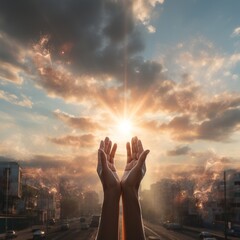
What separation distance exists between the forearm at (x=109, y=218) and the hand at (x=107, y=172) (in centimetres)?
19

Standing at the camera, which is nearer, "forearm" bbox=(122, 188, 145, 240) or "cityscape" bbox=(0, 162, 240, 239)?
"forearm" bbox=(122, 188, 145, 240)

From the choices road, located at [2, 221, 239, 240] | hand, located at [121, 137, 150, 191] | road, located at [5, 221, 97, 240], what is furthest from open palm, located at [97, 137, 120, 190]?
road, located at [5, 221, 97, 240]

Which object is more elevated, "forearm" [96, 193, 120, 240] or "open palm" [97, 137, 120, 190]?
"open palm" [97, 137, 120, 190]

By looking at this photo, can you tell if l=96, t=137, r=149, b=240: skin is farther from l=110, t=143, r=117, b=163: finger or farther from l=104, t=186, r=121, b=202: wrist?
l=110, t=143, r=117, b=163: finger

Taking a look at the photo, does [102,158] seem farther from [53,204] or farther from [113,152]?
[53,204]

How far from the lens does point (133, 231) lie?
10109 mm

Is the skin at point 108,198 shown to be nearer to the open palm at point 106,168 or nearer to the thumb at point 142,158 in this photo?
the open palm at point 106,168

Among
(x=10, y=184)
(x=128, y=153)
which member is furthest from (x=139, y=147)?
(x=10, y=184)

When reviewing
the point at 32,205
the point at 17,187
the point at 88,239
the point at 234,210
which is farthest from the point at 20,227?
the point at 234,210

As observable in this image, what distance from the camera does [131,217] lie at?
10.3m

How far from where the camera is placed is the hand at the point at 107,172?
35.2 feet

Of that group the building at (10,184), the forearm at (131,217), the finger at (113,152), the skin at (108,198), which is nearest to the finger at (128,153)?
the finger at (113,152)

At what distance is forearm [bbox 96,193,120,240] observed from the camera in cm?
1009

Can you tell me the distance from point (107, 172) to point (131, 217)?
134 centimetres
